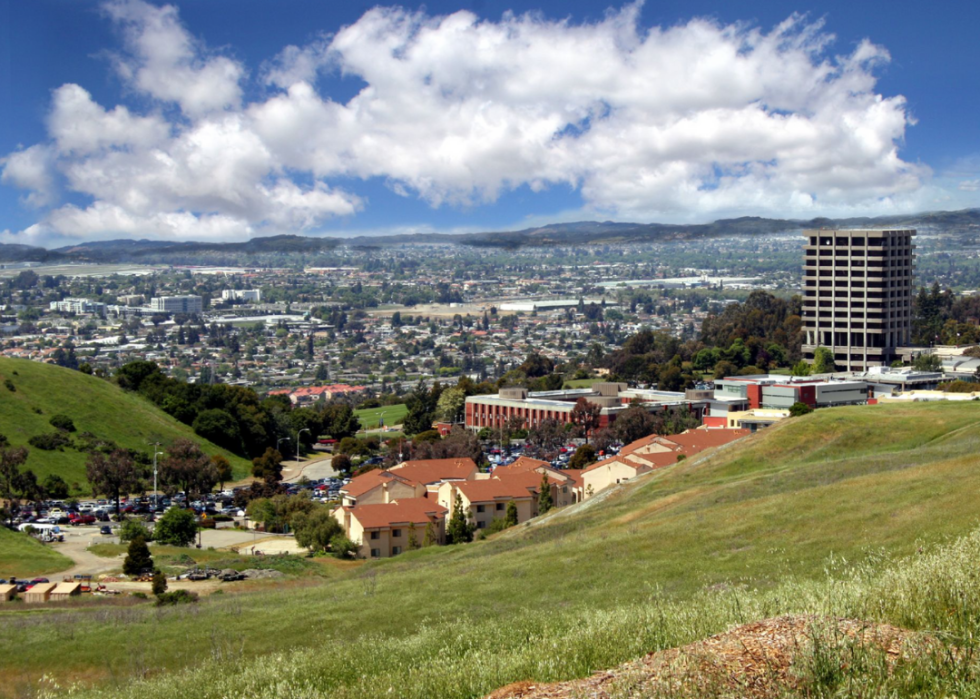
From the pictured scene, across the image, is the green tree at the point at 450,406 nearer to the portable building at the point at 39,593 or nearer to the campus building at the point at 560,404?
the campus building at the point at 560,404

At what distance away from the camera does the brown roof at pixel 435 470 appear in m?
41.8

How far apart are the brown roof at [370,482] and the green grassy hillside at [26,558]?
456 inches

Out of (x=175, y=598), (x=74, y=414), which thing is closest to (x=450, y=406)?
(x=74, y=414)

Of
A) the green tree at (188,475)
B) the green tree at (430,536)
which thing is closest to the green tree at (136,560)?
the green tree at (430,536)

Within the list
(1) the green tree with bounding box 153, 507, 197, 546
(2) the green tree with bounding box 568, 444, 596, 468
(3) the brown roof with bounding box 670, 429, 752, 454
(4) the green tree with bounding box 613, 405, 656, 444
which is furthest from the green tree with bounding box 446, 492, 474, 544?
(4) the green tree with bounding box 613, 405, 656, 444

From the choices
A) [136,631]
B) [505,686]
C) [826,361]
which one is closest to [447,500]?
[136,631]

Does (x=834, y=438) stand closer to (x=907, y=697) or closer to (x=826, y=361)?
(x=907, y=697)

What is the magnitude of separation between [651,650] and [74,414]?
52.1m

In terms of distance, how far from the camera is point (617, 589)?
15.6 m

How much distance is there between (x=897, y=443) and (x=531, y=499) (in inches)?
536

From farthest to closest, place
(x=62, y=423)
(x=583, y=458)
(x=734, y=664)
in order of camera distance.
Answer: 1. (x=62, y=423)
2. (x=583, y=458)
3. (x=734, y=664)

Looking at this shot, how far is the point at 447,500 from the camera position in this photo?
123 feet

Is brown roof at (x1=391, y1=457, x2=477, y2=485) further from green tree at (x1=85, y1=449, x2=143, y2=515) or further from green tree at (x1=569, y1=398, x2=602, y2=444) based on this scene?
green tree at (x1=569, y1=398, x2=602, y2=444)

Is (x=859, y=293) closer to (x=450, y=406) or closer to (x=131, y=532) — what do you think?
(x=450, y=406)
